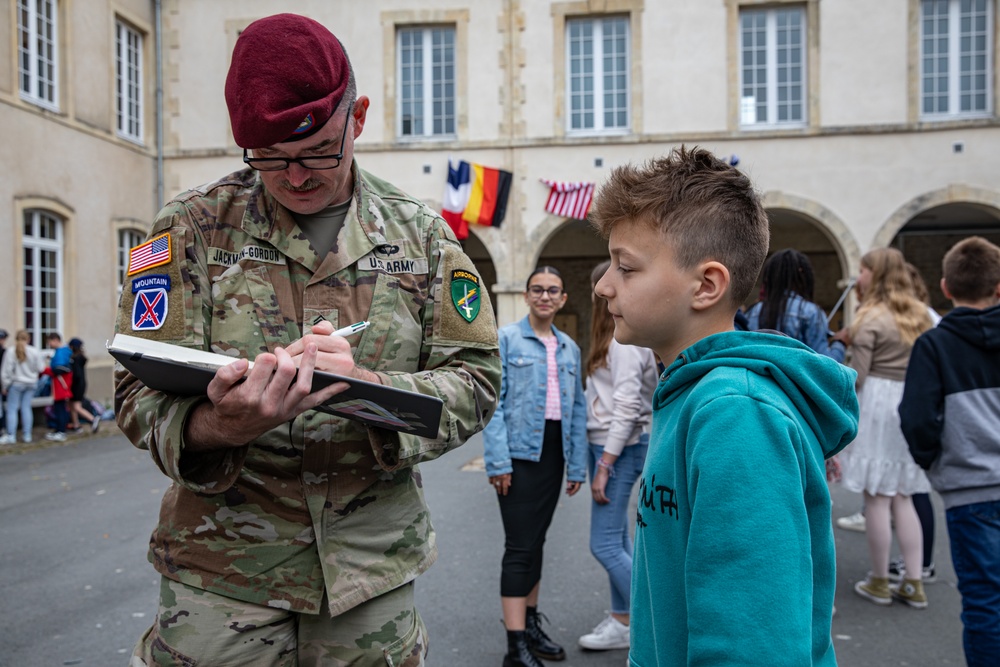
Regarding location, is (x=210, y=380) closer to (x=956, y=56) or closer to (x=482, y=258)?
(x=956, y=56)

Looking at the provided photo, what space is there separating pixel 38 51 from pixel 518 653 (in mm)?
15083

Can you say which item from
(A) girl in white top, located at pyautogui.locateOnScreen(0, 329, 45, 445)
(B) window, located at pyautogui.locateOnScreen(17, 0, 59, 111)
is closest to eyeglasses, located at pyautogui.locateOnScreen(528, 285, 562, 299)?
(A) girl in white top, located at pyautogui.locateOnScreen(0, 329, 45, 445)

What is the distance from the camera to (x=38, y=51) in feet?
46.5

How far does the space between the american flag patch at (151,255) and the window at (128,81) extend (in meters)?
16.5

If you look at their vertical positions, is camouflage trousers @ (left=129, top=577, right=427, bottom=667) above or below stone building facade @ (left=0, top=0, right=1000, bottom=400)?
below

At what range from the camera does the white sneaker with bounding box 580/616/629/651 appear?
3.92 m

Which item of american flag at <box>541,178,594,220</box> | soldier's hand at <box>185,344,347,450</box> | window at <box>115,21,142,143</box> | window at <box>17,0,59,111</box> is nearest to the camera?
soldier's hand at <box>185,344,347,450</box>

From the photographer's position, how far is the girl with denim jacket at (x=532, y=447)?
3.73m

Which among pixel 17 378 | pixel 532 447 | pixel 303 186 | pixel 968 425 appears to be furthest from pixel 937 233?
pixel 303 186

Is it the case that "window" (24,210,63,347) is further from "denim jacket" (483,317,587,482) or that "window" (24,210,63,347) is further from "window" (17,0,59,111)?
"denim jacket" (483,317,587,482)

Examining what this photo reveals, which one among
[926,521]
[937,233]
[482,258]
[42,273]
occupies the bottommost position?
[926,521]

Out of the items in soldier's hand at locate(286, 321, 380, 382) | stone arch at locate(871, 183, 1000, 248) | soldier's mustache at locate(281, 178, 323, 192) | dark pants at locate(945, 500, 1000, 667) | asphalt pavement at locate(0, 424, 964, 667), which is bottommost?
asphalt pavement at locate(0, 424, 964, 667)

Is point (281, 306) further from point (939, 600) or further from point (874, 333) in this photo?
point (939, 600)

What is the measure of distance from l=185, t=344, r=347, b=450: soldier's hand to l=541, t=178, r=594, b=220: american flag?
15147mm
